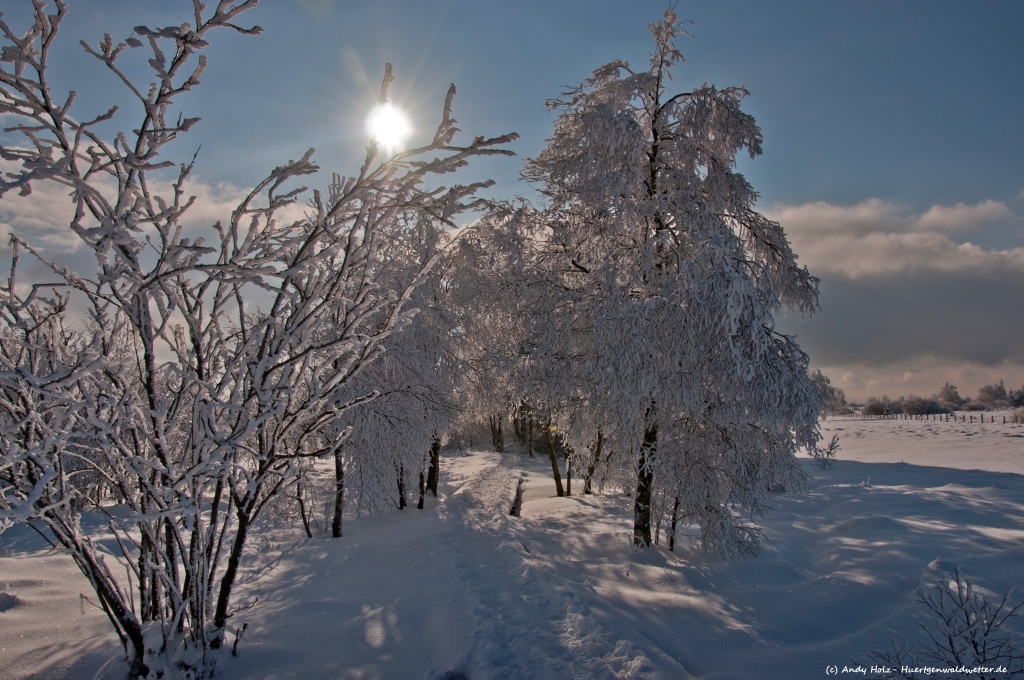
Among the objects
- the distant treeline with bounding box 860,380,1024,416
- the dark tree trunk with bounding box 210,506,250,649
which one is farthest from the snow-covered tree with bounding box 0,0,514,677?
the distant treeline with bounding box 860,380,1024,416

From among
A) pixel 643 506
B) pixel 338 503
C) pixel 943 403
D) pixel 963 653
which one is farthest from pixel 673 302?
pixel 943 403

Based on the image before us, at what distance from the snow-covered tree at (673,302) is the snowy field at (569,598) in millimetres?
1393

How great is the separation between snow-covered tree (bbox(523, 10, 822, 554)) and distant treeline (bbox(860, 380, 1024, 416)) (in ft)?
201

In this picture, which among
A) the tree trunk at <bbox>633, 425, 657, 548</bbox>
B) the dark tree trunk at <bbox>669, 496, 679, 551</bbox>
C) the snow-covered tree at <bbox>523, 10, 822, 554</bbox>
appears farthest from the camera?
the tree trunk at <bbox>633, 425, 657, 548</bbox>

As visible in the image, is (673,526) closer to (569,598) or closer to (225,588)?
(569,598)

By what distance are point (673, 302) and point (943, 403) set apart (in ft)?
250

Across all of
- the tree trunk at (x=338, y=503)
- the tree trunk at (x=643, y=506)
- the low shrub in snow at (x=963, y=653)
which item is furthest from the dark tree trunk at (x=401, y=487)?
the low shrub in snow at (x=963, y=653)

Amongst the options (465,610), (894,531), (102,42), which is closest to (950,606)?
(894,531)

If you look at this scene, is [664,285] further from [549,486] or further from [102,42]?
[549,486]

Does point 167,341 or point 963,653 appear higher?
point 167,341

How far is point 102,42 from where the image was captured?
7.13 ft

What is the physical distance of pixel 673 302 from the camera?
657cm

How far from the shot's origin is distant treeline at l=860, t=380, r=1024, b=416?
180 feet

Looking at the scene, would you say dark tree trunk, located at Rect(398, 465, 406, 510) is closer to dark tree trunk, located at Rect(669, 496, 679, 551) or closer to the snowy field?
the snowy field
